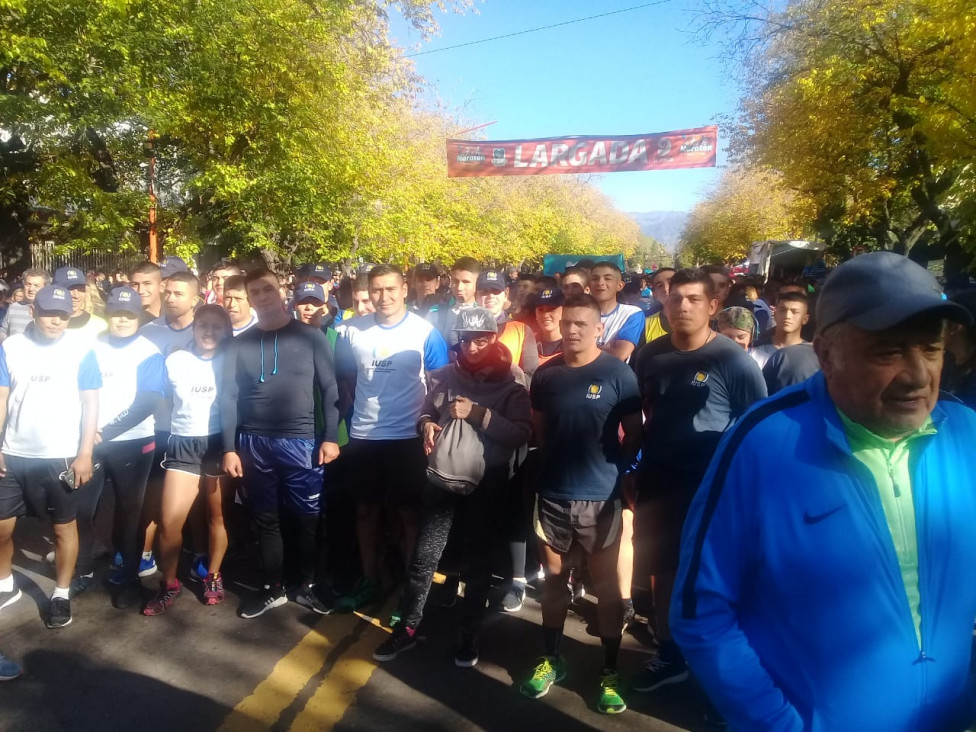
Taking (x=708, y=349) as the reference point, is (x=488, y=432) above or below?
below

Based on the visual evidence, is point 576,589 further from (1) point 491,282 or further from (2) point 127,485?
(2) point 127,485

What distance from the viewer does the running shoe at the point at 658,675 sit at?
3508mm

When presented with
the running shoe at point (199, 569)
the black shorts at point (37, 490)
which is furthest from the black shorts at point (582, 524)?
the black shorts at point (37, 490)

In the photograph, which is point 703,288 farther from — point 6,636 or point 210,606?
point 6,636

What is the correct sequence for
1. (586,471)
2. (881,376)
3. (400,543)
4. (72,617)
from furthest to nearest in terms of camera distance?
(400,543) → (72,617) → (586,471) → (881,376)

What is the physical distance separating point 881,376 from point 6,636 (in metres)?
4.58

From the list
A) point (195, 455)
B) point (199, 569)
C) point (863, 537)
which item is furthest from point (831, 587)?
point (199, 569)

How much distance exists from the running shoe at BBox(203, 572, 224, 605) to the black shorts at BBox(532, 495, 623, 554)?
2258 millimetres

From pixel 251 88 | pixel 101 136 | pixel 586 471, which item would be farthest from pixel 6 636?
pixel 251 88

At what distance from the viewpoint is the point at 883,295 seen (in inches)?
54.5

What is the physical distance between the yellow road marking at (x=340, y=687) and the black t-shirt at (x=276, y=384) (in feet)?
4.04

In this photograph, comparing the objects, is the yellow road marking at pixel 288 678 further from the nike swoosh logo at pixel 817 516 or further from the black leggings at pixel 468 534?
the nike swoosh logo at pixel 817 516

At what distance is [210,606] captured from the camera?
432 cm

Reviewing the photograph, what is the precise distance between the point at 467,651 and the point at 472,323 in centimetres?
177
